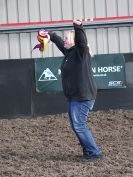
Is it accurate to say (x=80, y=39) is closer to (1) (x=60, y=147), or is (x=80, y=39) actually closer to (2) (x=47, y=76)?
(1) (x=60, y=147)

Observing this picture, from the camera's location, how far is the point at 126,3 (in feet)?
36.5

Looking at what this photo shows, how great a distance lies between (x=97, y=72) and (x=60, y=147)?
2.71 m

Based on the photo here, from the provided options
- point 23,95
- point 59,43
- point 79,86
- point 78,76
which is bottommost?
point 23,95

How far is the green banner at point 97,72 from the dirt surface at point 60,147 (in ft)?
1.73

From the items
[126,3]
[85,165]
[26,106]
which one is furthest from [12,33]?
[85,165]

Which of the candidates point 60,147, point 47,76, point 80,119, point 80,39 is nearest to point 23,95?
point 47,76

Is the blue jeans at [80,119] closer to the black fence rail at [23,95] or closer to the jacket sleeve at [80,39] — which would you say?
the jacket sleeve at [80,39]

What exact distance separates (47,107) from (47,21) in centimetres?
162

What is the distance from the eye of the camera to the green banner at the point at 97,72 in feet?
34.9

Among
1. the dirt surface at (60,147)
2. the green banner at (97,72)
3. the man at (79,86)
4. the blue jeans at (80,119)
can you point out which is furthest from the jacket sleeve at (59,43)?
the green banner at (97,72)

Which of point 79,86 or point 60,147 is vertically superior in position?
point 79,86

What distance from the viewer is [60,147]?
8383 millimetres

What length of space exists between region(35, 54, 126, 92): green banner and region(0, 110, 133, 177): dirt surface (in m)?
0.53

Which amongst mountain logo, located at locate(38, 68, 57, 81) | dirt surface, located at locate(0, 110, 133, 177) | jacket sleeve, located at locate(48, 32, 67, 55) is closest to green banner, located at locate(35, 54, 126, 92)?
mountain logo, located at locate(38, 68, 57, 81)
